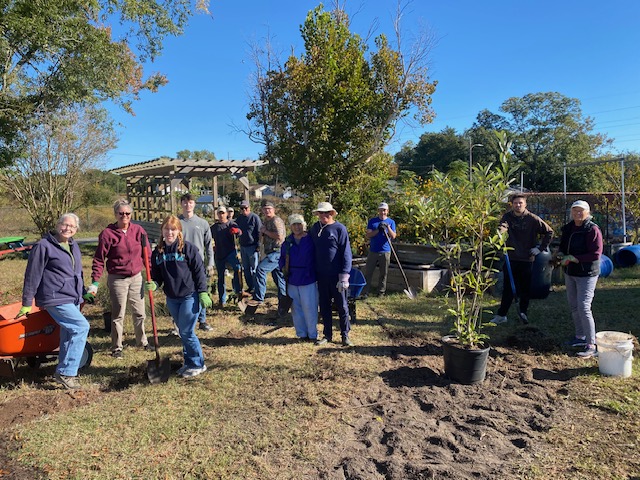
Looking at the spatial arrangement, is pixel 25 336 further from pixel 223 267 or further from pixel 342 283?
pixel 223 267

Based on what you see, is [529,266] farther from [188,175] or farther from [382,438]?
[188,175]

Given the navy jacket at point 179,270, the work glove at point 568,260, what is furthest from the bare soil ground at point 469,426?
the navy jacket at point 179,270

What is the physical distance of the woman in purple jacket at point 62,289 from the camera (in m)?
3.83

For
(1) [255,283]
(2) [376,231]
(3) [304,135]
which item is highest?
(3) [304,135]

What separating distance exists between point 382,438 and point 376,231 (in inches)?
181

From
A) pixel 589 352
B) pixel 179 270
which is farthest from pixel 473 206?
pixel 179 270

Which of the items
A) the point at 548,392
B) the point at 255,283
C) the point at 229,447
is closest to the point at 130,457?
A: the point at 229,447

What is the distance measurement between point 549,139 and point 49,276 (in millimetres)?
52109

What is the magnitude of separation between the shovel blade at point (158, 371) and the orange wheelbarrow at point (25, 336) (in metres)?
0.82

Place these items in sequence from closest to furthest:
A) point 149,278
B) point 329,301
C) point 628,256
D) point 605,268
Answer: point 149,278
point 329,301
point 605,268
point 628,256

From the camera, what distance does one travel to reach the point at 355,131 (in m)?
13.4

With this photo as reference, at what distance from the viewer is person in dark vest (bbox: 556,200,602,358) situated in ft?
14.8

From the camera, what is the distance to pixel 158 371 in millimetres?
4152

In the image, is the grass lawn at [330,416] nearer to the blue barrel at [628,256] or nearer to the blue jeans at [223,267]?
the blue jeans at [223,267]
